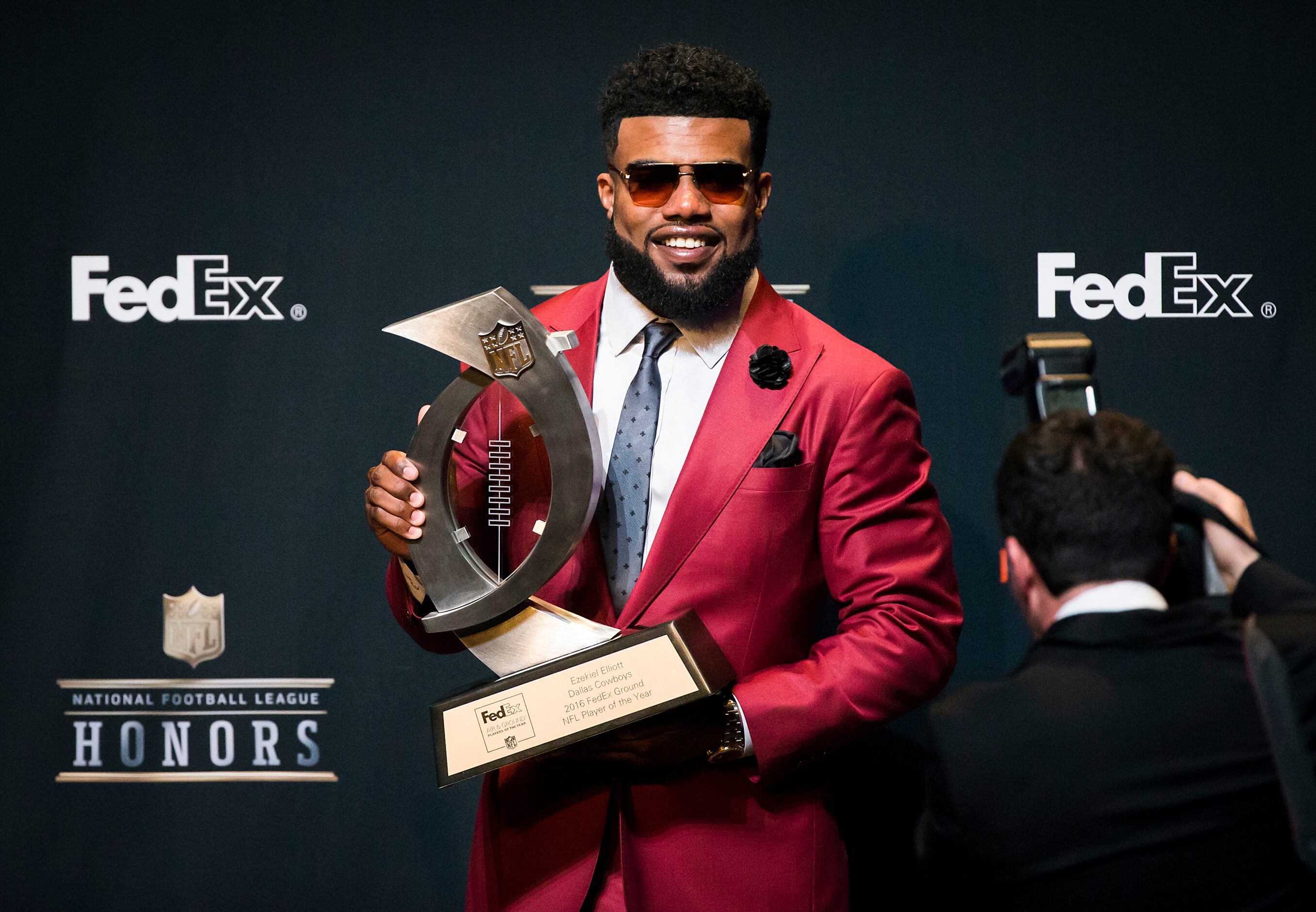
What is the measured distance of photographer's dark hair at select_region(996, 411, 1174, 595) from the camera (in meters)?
1.32

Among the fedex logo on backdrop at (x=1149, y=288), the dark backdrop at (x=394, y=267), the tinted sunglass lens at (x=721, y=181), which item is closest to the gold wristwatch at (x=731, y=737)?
the tinted sunglass lens at (x=721, y=181)

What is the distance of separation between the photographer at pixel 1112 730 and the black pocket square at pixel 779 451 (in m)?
0.50

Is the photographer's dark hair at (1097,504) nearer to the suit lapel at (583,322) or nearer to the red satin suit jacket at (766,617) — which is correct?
the red satin suit jacket at (766,617)

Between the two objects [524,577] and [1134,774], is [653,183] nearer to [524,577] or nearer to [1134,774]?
[524,577]

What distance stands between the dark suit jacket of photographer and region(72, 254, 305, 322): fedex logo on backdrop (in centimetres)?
197

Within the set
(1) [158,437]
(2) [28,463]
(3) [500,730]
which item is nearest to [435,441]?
(3) [500,730]

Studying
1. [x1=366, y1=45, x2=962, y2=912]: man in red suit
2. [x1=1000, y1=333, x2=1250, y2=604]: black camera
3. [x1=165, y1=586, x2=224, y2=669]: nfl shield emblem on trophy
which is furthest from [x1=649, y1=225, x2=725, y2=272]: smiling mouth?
[x1=165, y1=586, x2=224, y2=669]: nfl shield emblem on trophy

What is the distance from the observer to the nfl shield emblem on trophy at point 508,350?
5.72ft

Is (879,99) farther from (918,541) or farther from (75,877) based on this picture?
(75,877)

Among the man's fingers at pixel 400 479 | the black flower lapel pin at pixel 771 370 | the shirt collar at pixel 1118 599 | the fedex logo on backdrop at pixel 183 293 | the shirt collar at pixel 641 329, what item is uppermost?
the fedex logo on backdrop at pixel 183 293

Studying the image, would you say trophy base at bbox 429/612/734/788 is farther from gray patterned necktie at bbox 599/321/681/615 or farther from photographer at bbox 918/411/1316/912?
photographer at bbox 918/411/1316/912

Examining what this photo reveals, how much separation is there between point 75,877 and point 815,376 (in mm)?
2216

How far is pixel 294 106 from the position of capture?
8.76 ft

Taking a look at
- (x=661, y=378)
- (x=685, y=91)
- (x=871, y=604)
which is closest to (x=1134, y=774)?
(x=871, y=604)
